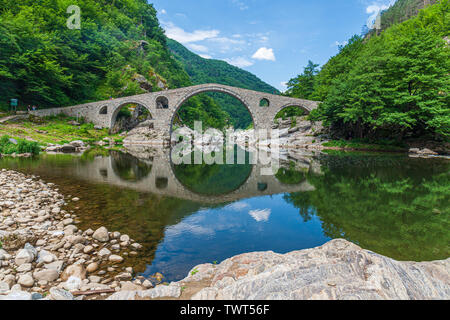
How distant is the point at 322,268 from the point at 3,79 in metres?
36.4

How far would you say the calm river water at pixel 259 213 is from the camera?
3838 millimetres

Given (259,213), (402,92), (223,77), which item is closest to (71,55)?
(259,213)

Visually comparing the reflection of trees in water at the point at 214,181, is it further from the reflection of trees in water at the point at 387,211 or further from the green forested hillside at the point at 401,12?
the green forested hillside at the point at 401,12

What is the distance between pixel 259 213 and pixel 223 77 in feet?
368

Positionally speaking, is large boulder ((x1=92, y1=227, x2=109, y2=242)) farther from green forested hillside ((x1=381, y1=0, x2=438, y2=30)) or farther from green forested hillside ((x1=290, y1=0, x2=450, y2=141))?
green forested hillside ((x1=381, y1=0, x2=438, y2=30))

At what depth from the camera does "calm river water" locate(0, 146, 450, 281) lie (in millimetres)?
3838

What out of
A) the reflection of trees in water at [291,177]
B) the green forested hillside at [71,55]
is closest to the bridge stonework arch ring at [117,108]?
the green forested hillside at [71,55]

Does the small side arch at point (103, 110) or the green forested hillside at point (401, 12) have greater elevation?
the green forested hillside at point (401, 12)

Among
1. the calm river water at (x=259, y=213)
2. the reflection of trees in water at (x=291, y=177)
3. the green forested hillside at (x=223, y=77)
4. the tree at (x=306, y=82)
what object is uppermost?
the green forested hillside at (x=223, y=77)

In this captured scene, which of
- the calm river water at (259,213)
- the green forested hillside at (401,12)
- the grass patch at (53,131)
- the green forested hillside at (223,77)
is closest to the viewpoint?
the calm river water at (259,213)

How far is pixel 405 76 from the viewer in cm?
1950

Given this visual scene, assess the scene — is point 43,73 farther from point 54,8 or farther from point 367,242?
point 367,242

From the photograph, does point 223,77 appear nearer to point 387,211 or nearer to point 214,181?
point 214,181

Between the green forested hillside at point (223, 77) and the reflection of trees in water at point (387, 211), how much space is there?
86092mm
